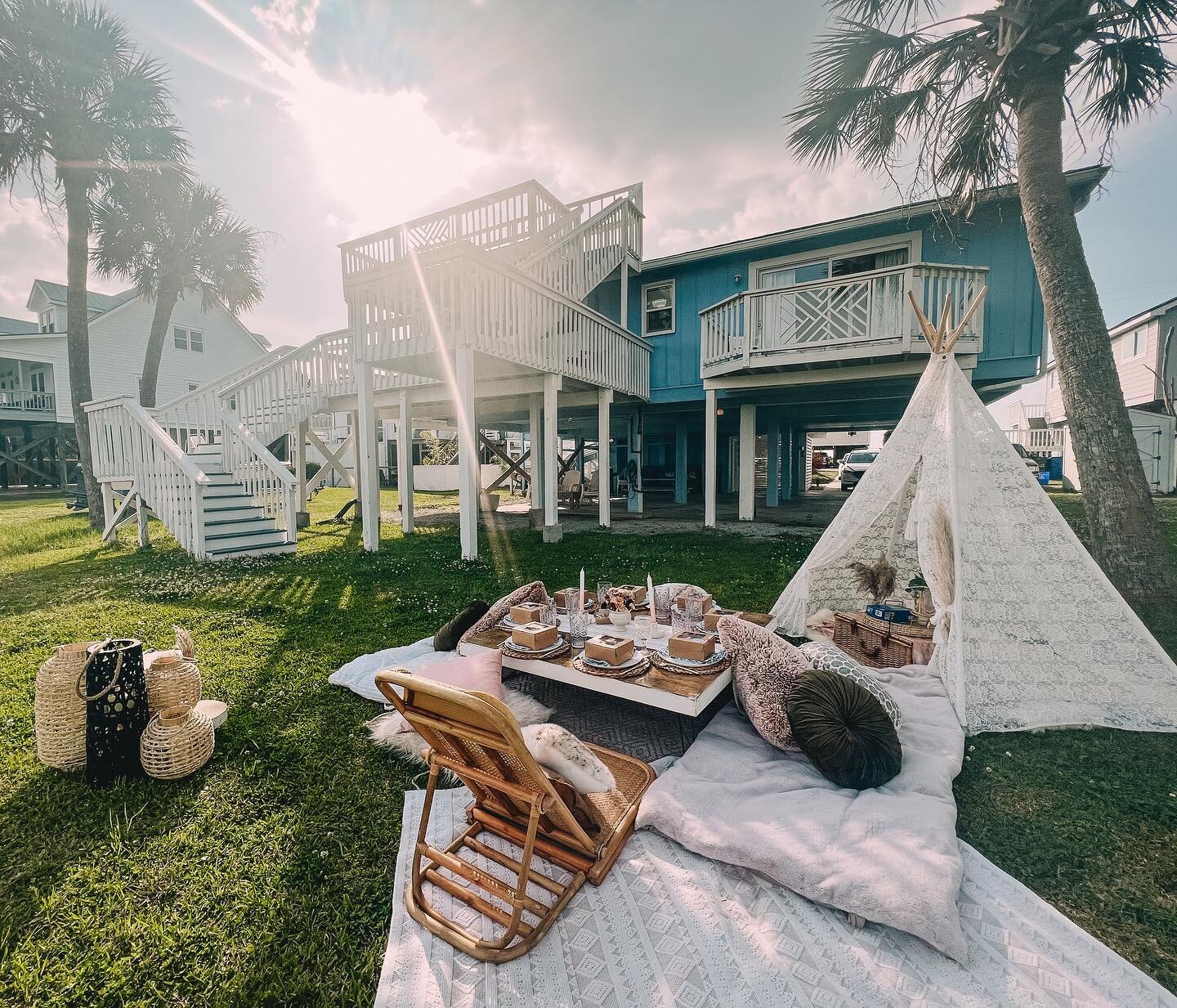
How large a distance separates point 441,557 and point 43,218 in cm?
1282

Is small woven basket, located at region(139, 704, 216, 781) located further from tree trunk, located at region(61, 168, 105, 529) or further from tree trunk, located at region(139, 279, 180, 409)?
tree trunk, located at region(139, 279, 180, 409)

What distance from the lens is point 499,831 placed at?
7.30 feet

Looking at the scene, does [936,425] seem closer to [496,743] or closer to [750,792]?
[750,792]

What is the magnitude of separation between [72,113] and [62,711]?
15.0m

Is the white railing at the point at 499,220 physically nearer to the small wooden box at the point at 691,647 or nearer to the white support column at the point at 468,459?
the white support column at the point at 468,459

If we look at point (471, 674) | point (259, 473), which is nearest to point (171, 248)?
point (259, 473)

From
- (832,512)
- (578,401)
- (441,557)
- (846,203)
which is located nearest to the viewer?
(441,557)

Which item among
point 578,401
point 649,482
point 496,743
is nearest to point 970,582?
point 496,743

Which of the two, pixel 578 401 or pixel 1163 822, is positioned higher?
pixel 578 401

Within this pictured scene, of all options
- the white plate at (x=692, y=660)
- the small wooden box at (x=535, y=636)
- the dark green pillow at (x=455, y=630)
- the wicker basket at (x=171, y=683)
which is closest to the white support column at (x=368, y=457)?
the dark green pillow at (x=455, y=630)

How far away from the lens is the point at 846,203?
425 inches

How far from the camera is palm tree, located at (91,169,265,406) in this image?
13930mm

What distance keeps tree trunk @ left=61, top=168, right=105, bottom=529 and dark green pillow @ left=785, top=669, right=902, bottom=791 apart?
14.3 m

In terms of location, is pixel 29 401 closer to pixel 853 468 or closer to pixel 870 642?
pixel 870 642
